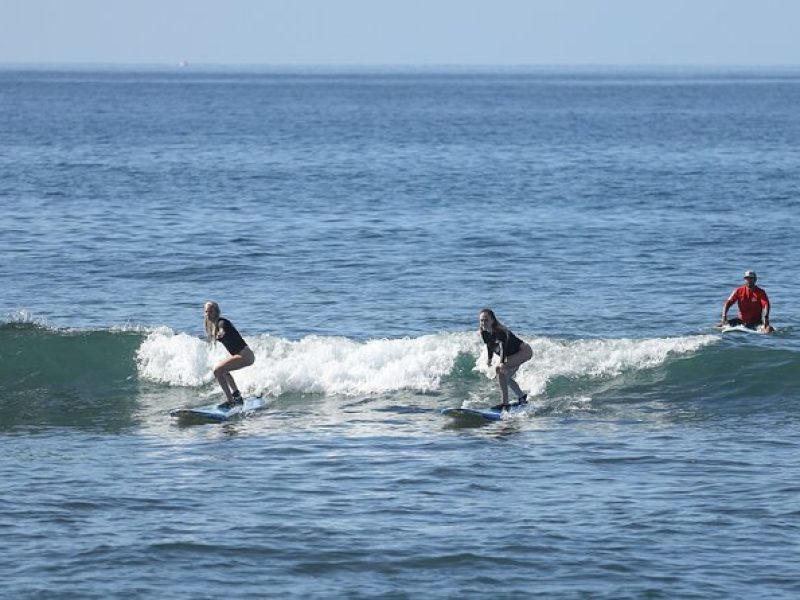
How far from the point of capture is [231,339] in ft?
76.0

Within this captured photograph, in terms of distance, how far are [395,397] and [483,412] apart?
8.61 feet

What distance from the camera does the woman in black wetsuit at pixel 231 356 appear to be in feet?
75.2

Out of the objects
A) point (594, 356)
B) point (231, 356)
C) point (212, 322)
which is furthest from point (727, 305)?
point (212, 322)

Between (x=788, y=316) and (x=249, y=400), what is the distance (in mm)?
13211

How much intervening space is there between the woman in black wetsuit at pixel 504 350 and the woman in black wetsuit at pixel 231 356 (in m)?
4.09

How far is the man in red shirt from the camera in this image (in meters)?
28.0

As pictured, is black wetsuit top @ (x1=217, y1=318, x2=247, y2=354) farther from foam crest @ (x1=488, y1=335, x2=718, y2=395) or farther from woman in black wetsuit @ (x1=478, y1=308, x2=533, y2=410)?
foam crest @ (x1=488, y1=335, x2=718, y2=395)

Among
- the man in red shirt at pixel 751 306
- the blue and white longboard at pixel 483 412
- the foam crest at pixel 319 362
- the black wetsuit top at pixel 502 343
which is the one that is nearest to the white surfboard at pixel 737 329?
the man in red shirt at pixel 751 306

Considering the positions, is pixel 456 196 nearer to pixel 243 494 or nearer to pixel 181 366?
pixel 181 366

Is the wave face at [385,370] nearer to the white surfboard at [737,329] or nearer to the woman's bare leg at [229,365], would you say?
the white surfboard at [737,329]

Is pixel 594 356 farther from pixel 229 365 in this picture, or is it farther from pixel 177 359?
pixel 177 359

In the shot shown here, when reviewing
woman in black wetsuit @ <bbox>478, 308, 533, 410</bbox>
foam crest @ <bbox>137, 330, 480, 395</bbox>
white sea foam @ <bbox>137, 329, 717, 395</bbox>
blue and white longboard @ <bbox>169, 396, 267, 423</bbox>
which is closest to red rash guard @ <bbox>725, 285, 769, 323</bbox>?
white sea foam @ <bbox>137, 329, 717, 395</bbox>

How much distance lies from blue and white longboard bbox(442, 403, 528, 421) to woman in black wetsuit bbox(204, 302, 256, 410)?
3538 millimetres

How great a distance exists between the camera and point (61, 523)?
56.2ft
